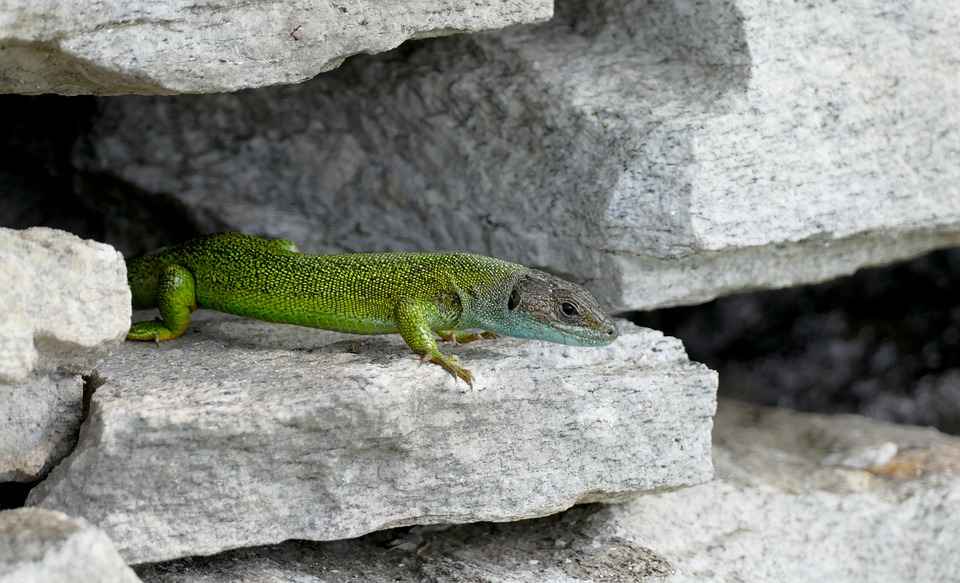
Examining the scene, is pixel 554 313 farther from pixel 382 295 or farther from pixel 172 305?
pixel 172 305

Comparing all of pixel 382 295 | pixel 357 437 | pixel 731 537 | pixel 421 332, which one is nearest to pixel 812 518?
pixel 731 537

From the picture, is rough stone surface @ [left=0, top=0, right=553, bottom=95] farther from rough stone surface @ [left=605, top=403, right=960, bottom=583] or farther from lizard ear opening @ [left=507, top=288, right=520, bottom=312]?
rough stone surface @ [left=605, top=403, right=960, bottom=583]

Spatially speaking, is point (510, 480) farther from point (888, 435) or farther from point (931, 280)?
point (931, 280)

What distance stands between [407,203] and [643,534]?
1.83 meters

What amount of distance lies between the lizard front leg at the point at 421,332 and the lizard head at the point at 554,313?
295 mm

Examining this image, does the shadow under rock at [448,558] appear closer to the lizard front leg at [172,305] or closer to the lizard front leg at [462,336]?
the lizard front leg at [462,336]

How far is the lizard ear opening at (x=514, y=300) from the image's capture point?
14.6ft

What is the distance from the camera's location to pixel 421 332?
14.4 feet

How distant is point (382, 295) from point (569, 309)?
0.71 m

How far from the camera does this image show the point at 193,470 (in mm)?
3756

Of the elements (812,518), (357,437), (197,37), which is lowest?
(812,518)

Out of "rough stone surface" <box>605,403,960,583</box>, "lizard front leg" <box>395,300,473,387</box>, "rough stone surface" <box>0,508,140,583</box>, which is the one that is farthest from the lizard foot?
"rough stone surface" <box>605,403,960,583</box>

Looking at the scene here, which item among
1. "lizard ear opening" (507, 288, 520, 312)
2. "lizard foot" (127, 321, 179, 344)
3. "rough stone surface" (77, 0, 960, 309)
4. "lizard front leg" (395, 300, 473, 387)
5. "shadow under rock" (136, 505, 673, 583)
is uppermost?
"rough stone surface" (77, 0, 960, 309)

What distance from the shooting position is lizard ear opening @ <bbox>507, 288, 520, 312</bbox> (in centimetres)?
444
